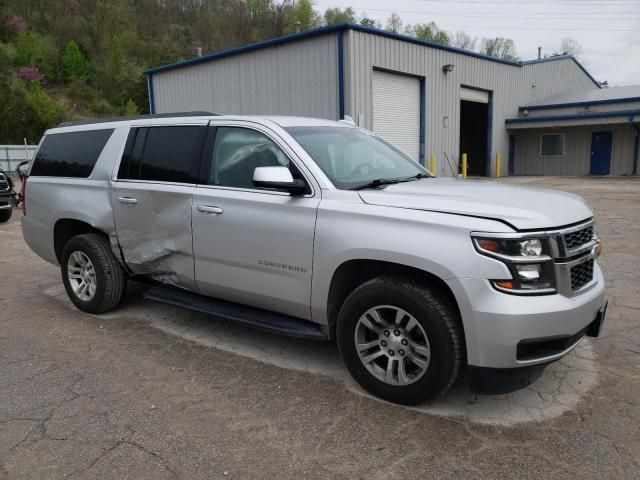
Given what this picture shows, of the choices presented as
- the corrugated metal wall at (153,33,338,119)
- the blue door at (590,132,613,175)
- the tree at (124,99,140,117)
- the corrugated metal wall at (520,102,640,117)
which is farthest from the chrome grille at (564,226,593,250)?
the tree at (124,99,140,117)

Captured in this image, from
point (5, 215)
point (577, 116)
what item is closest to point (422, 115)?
point (577, 116)

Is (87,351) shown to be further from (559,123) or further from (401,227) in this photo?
(559,123)

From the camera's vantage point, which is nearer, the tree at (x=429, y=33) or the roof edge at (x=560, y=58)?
the roof edge at (x=560, y=58)

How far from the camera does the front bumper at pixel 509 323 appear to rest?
→ 289cm

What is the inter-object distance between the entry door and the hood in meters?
0.58

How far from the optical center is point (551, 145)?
28.3m

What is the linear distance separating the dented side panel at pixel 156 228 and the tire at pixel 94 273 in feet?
0.80

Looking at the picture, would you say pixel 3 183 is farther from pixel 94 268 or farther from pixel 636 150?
pixel 636 150

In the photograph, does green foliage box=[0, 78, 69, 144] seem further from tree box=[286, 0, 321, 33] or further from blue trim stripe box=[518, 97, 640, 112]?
blue trim stripe box=[518, 97, 640, 112]

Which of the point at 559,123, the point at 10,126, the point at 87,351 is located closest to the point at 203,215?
the point at 87,351

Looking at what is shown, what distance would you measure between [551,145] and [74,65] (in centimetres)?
5202

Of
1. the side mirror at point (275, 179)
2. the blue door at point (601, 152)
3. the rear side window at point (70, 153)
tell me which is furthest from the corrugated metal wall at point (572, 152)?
the side mirror at point (275, 179)

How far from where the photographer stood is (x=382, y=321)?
3.36 m

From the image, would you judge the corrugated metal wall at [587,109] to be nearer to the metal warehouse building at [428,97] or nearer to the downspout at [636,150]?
the metal warehouse building at [428,97]
